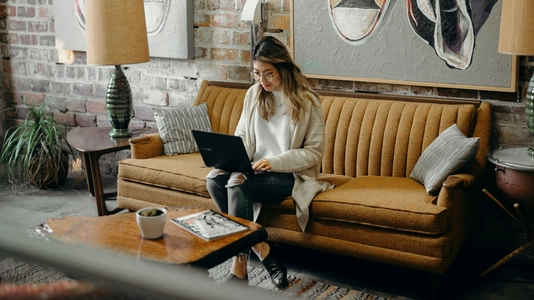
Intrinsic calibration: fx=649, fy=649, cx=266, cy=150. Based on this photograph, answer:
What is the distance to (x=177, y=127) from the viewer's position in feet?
13.1

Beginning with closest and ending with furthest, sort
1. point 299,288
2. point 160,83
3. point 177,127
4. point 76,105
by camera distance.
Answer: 1. point 299,288
2. point 177,127
3. point 160,83
4. point 76,105

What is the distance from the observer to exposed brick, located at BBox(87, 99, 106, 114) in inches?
197

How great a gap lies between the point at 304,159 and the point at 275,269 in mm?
543

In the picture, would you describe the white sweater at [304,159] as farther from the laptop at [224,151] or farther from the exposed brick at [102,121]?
the exposed brick at [102,121]

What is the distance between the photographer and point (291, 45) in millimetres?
4090

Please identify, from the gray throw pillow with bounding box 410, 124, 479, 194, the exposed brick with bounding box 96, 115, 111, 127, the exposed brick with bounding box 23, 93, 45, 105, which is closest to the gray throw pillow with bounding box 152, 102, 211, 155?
the exposed brick with bounding box 96, 115, 111, 127

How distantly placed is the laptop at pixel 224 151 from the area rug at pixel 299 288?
508 millimetres

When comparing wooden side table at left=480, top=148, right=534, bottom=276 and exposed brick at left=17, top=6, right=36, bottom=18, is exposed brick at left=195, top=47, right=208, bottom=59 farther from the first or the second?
wooden side table at left=480, top=148, right=534, bottom=276

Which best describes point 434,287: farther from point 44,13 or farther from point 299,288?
point 44,13

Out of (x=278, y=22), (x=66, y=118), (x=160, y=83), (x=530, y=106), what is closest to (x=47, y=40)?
(x=66, y=118)

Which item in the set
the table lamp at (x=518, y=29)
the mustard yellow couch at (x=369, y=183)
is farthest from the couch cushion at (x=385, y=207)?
the table lamp at (x=518, y=29)

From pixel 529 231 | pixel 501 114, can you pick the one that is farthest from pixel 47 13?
pixel 529 231

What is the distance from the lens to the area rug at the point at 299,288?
2922 mm

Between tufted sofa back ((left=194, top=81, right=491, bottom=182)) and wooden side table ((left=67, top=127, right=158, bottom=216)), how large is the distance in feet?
4.32
